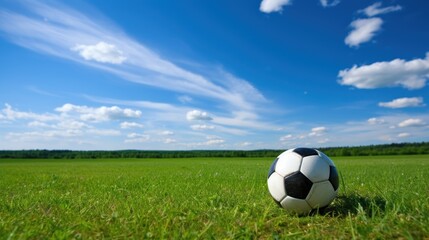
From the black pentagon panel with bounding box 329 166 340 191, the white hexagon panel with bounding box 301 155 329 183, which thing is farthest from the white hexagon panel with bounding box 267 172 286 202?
the black pentagon panel with bounding box 329 166 340 191

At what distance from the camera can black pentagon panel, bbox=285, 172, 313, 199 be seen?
15.5 ft

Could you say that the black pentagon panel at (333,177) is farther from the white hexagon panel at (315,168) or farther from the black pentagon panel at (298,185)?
the black pentagon panel at (298,185)

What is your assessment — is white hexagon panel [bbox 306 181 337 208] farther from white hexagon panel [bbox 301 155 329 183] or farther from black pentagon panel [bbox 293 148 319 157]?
black pentagon panel [bbox 293 148 319 157]

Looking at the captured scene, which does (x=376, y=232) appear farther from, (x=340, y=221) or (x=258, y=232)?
(x=258, y=232)

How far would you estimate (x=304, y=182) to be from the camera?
4.80m

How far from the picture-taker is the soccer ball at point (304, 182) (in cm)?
471

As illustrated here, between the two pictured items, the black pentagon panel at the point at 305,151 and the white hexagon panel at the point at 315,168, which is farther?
the black pentagon panel at the point at 305,151

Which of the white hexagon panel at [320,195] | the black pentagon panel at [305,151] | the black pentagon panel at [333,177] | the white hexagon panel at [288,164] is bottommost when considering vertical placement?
the white hexagon panel at [320,195]

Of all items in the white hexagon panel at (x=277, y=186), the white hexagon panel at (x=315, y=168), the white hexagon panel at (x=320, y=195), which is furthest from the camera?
the white hexagon panel at (x=277, y=186)

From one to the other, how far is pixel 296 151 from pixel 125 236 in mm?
3143

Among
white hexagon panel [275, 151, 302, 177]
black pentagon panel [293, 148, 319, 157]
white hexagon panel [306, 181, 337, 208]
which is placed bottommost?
white hexagon panel [306, 181, 337, 208]

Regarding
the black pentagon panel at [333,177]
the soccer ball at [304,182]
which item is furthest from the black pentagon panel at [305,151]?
the black pentagon panel at [333,177]

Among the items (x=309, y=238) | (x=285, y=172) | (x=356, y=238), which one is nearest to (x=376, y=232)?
(x=356, y=238)

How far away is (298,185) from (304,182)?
0.11 metres
